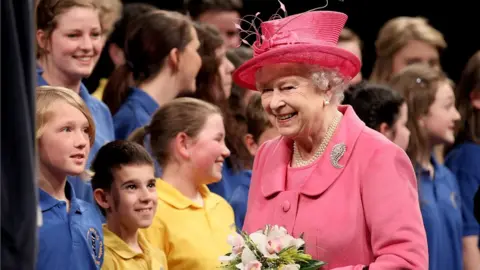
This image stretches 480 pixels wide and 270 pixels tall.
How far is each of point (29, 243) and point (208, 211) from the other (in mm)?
2948

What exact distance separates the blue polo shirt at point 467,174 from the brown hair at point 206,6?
1917 mm

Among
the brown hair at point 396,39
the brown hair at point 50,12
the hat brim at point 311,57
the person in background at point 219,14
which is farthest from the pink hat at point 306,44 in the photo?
the brown hair at point 396,39

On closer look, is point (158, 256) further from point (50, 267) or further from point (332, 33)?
point (332, 33)

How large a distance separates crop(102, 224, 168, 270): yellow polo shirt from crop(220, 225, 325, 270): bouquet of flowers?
88 centimetres

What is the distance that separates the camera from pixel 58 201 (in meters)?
4.11

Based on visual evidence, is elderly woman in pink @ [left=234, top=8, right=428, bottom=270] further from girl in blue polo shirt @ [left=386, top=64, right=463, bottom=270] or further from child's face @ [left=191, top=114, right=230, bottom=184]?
girl in blue polo shirt @ [left=386, top=64, right=463, bottom=270]

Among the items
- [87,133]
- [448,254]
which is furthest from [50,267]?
[448,254]

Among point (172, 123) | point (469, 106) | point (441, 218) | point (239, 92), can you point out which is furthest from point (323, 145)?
point (469, 106)

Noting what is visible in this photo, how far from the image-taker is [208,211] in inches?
200

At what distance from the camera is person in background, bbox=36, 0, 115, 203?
516 centimetres

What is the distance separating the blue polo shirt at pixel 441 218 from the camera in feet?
19.7

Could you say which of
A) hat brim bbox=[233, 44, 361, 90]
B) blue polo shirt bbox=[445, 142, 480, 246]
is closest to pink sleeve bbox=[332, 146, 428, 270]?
hat brim bbox=[233, 44, 361, 90]

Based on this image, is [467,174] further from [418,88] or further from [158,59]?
[158,59]

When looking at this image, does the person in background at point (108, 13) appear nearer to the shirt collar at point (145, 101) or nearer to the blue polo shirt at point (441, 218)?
the shirt collar at point (145, 101)
